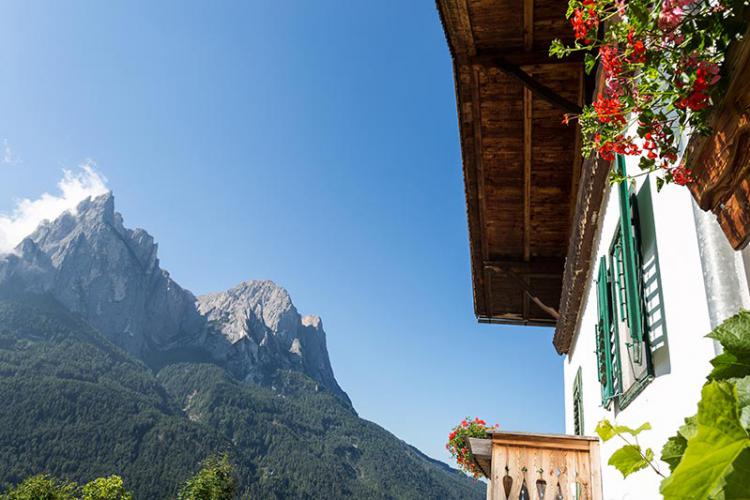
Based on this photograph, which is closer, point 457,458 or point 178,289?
point 457,458

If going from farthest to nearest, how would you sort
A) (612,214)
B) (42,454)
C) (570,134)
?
(42,454) → (570,134) → (612,214)

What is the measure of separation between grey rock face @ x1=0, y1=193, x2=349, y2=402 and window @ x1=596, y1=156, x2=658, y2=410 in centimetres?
16390

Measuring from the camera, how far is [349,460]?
548 ft

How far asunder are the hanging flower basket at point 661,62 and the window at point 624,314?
0.94 metres

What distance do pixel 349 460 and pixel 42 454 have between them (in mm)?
86328

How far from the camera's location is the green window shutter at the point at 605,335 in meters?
3.35

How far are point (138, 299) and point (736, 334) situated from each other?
176 metres

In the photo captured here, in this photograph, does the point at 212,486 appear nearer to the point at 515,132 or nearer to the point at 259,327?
Answer: the point at 515,132

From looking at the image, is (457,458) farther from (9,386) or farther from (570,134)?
(9,386)

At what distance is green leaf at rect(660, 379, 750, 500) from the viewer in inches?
19.3

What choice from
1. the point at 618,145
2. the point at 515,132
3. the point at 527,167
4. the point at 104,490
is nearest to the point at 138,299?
the point at 104,490

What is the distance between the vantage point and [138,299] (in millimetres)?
162000

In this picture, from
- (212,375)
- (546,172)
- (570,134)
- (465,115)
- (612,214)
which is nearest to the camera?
(612,214)

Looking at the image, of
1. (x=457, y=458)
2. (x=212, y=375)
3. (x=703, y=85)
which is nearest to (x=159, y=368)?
(x=212, y=375)
